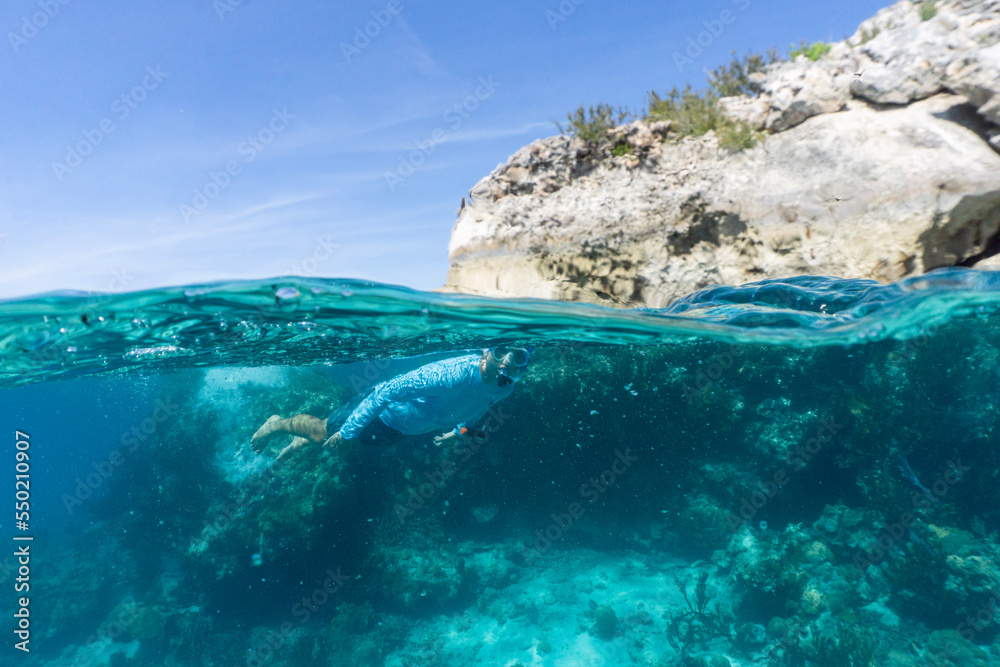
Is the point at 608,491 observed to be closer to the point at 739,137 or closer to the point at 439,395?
the point at 439,395

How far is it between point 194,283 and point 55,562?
24328mm

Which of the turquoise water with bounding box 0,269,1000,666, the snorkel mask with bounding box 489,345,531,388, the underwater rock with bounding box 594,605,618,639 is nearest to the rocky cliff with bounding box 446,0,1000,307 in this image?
the turquoise water with bounding box 0,269,1000,666

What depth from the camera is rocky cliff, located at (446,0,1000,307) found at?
700 centimetres

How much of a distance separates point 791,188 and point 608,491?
8.53m

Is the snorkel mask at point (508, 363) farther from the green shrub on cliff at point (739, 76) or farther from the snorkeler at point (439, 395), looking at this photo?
the green shrub on cliff at point (739, 76)

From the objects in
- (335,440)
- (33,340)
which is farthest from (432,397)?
(33,340)

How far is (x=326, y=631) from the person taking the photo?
11.3m

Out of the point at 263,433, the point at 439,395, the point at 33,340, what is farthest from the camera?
the point at 263,433

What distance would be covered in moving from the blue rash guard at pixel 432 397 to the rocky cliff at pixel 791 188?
1819mm

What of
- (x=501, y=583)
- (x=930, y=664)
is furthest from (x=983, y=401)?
(x=501, y=583)

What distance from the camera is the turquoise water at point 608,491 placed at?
8.47 meters

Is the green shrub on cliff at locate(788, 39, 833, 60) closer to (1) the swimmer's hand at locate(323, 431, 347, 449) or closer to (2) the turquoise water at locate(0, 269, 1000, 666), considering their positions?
(2) the turquoise water at locate(0, 269, 1000, 666)

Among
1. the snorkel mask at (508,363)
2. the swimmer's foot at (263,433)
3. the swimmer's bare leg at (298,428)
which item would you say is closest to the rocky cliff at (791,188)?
the snorkel mask at (508,363)

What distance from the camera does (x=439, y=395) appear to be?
32.6ft
